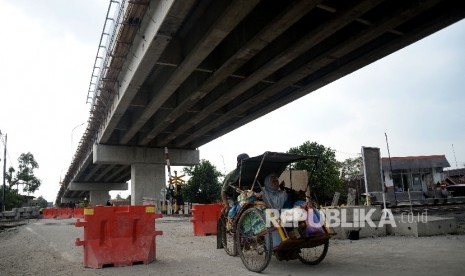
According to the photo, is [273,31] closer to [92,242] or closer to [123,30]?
[123,30]

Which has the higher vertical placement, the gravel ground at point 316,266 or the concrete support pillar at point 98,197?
the concrete support pillar at point 98,197

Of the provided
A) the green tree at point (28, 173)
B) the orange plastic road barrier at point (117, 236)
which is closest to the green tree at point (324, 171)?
the orange plastic road barrier at point (117, 236)

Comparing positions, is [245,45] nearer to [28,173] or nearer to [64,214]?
[64,214]

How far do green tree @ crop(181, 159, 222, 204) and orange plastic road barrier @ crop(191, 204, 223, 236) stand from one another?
42.3m

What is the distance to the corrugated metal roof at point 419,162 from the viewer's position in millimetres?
37062

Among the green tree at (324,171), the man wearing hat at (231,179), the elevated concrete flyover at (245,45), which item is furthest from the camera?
the green tree at (324,171)

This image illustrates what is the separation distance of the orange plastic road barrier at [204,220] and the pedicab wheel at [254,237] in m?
5.70

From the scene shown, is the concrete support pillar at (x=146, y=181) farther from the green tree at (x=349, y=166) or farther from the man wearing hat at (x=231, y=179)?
the green tree at (x=349, y=166)

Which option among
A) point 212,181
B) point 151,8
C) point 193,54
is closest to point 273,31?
point 193,54

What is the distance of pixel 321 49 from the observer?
11.4 meters

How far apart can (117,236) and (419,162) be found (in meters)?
38.5

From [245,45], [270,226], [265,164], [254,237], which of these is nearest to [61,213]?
[245,45]

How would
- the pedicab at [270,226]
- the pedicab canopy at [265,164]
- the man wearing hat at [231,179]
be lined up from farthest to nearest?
the man wearing hat at [231,179] → the pedicab canopy at [265,164] → the pedicab at [270,226]

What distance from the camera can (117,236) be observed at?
6.28 meters
